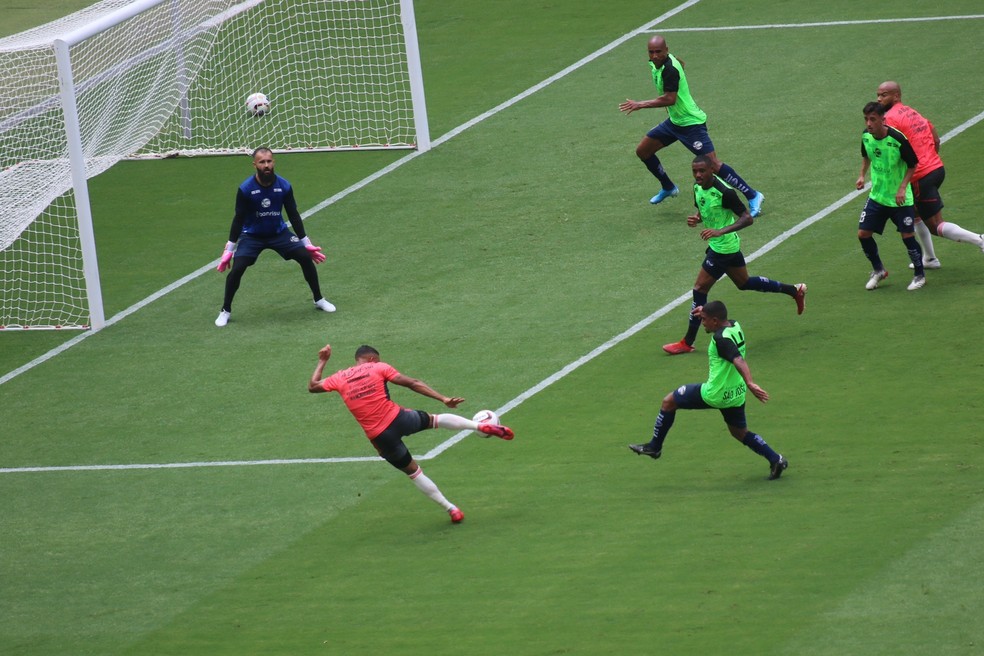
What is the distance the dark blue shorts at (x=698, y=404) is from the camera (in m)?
14.2

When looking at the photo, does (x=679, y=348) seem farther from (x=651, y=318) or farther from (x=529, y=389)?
(x=529, y=389)

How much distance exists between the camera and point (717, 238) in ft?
57.0

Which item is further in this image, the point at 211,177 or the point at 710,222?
the point at 211,177

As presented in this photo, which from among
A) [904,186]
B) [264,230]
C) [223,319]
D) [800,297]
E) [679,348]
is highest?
[904,186]

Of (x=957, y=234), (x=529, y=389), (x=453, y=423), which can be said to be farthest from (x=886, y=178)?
(x=453, y=423)

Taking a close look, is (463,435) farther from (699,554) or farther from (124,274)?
(124,274)

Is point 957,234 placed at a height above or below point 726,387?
below

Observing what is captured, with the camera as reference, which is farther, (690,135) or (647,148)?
(647,148)

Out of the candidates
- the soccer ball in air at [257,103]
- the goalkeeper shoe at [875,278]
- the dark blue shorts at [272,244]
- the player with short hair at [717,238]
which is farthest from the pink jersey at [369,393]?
the soccer ball in air at [257,103]

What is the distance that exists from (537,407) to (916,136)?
5.61 metres

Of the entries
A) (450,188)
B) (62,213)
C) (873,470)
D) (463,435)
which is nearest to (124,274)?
(62,213)

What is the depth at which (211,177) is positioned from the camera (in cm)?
2617

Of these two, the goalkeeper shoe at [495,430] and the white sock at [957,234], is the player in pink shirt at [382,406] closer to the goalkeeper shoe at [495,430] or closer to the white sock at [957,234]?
the goalkeeper shoe at [495,430]

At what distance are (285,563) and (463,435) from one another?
3.39 m
